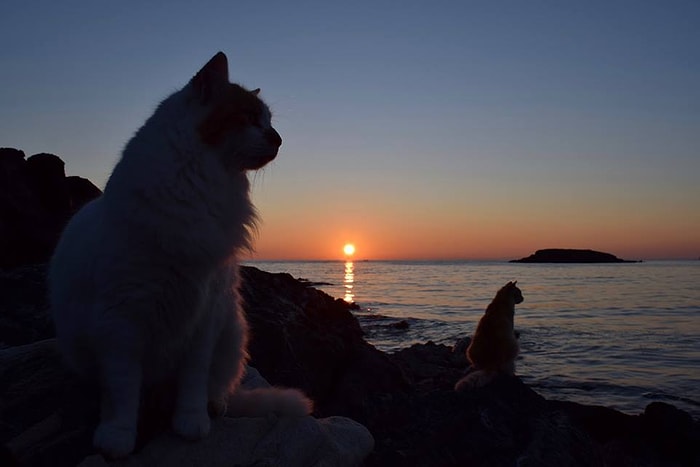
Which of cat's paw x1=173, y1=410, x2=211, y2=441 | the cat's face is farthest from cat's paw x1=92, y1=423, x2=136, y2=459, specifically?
the cat's face

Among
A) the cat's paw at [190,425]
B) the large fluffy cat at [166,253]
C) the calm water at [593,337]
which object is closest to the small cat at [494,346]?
the calm water at [593,337]

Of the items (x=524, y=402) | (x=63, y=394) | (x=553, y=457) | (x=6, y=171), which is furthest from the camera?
(x=6, y=171)

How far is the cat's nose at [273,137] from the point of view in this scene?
9.39 ft

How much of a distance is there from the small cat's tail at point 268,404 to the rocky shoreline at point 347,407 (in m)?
0.32

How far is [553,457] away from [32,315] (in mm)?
4471

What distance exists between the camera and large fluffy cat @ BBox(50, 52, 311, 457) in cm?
260

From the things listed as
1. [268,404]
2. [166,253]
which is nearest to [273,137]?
[166,253]

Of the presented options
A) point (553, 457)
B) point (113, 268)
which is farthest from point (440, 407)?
point (113, 268)

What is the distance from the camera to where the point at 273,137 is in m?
2.88

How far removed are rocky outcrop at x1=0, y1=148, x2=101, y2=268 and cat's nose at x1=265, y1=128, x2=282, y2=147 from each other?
5.92 metres

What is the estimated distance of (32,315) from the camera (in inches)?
197

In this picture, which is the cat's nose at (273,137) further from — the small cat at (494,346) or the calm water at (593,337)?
the calm water at (593,337)

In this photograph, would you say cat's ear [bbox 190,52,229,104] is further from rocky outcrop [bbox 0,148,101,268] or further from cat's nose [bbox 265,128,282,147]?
rocky outcrop [bbox 0,148,101,268]

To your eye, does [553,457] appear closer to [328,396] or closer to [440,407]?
[440,407]
